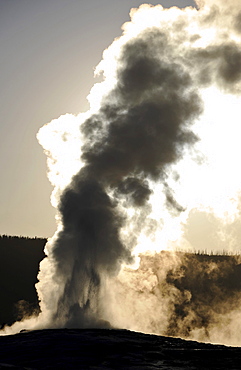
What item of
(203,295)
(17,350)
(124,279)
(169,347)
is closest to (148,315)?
(124,279)

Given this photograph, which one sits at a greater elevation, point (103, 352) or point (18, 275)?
point (18, 275)

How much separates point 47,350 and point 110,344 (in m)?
3.50

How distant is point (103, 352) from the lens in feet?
75.1

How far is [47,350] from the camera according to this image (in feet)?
75.3

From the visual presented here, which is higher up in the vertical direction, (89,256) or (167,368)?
(89,256)

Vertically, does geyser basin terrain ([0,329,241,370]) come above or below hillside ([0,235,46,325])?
below

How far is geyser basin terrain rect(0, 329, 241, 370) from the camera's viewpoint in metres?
19.7

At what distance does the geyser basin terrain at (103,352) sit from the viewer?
19.7 meters

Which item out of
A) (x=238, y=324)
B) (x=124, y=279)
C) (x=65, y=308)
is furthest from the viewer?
(x=238, y=324)

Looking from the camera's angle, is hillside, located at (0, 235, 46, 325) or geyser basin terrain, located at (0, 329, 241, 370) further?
hillside, located at (0, 235, 46, 325)

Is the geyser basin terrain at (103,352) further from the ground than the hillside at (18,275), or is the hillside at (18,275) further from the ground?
the hillside at (18,275)

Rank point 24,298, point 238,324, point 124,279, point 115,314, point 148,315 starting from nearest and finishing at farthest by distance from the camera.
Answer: point 115,314, point 124,279, point 148,315, point 238,324, point 24,298

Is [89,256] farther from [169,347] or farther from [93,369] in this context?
[93,369]

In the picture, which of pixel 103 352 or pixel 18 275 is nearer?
pixel 103 352
